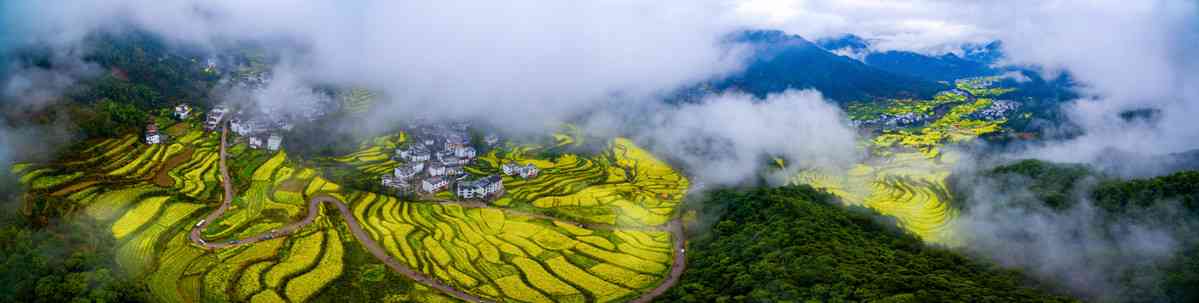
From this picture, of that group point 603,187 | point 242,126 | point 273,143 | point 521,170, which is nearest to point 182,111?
point 242,126

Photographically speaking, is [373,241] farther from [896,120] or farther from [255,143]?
[896,120]

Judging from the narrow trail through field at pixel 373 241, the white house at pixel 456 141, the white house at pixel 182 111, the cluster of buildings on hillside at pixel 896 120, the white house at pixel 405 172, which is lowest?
the narrow trail through field at pixel 373 241

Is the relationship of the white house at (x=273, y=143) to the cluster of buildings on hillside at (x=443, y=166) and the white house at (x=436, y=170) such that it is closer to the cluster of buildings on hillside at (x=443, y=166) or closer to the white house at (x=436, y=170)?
the cluster of buildings on hillside at (x=443, y=166)

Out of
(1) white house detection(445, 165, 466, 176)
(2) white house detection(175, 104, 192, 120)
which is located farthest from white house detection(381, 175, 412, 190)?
(2) white house detection(175, 104, 192, 120)

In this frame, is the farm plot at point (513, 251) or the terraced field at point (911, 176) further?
the terraced field at point (911, 176)

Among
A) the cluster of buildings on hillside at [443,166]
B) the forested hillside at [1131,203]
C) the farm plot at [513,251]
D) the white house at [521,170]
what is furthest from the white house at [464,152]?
the forested hillside at [1131,203]

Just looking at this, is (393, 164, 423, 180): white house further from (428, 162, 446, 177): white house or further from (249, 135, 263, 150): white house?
(249, 135, 263, 150): white house

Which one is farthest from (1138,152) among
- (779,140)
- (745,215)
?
(745,215)
